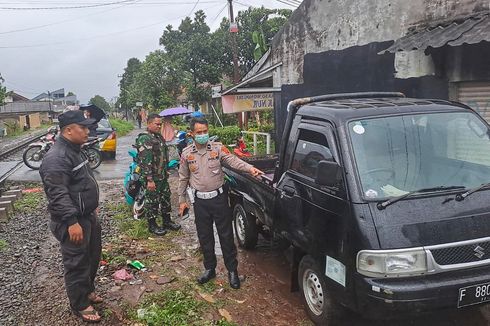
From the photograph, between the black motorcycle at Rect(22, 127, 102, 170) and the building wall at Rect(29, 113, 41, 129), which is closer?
the black motorcycle at Rect(22, 127, 102, 170)

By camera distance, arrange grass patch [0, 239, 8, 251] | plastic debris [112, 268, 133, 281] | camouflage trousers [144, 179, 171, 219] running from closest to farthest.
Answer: plastic debris [112, 268, 133, 281]
grass patch [0, 239, 8, 251]
camouflage trousers [144, 179, 171, 219]

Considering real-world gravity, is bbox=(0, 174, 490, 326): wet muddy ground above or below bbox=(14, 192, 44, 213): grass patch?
below

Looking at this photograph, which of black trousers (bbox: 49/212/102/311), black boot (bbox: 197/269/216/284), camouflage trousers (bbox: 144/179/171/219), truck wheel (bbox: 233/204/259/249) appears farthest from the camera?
camouflage trousers (bbox: 144/179/171/219)

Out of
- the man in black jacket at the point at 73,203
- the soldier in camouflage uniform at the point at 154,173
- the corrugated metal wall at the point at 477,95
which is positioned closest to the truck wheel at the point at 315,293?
the man in black jacket at the point at 73,203

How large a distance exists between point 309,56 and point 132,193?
5151 millimetres

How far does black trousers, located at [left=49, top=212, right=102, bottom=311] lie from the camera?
3791 millimetres

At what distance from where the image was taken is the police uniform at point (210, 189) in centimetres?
450

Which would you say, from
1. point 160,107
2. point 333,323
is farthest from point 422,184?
point 160,107

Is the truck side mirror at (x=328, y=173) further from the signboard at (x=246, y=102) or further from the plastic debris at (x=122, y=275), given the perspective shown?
the signboard at (x=246, y=102)

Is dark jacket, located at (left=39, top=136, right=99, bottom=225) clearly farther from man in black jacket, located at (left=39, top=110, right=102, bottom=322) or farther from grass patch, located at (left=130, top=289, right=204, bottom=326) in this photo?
grass patch, located at (left=130, top=289, right=204, bottom=326)

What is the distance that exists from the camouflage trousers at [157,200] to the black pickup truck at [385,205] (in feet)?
8.57

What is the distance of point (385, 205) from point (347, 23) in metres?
7.37

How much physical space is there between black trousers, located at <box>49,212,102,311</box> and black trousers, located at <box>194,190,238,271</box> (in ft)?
3.56

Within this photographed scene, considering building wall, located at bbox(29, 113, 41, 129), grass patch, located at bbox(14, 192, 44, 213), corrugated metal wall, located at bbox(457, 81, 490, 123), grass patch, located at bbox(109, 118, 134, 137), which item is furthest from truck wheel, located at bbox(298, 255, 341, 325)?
building wall, located at bbox(29, 113, 41, 129)
